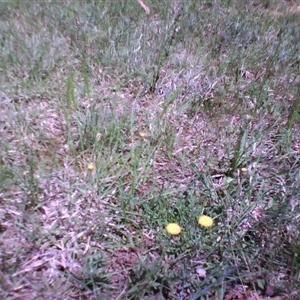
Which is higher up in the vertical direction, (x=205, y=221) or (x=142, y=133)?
(x=142, y=133)

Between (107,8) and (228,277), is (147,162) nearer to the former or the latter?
(228,277)

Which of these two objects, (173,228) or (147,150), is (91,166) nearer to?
(147,150)

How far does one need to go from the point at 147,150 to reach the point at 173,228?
0.56m

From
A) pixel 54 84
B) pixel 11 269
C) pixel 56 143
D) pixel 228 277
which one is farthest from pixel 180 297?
pixel 54 84

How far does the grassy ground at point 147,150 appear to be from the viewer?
1.50 metres

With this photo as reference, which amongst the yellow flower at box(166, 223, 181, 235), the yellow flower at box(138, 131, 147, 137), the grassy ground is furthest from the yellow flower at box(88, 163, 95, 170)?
the yellow flower at box(166, 223, 181, 235)

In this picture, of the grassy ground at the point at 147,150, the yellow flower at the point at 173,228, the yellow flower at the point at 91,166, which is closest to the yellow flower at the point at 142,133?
the grassy ground at the point at 147,150

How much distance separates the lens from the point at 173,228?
5.11 ft

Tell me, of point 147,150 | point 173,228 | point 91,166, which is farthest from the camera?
point 147,150

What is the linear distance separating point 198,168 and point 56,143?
29.8 inches

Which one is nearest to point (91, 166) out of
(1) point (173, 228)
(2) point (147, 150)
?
(2) point (147, 150)

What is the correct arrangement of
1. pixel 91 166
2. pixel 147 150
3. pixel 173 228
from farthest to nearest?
pixel 147 150, pixel 91 166, pixel 173 228

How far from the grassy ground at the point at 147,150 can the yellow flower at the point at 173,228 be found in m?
0.06

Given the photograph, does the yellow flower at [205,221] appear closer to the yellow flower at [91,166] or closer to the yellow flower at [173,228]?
the yellow flower at [173,228]
